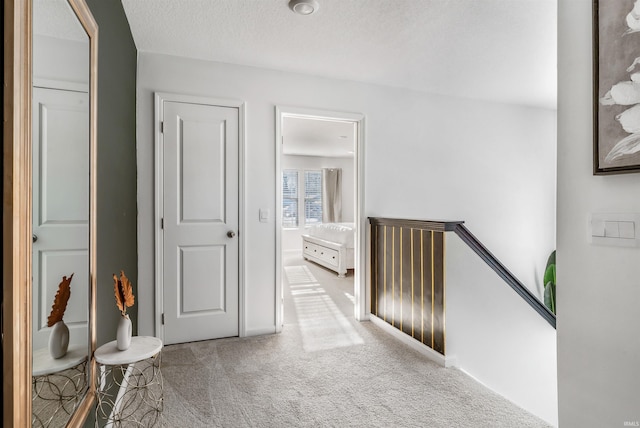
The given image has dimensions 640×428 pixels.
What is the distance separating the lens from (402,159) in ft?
12.5

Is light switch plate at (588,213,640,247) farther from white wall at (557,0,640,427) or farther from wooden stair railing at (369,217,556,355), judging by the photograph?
wooden stair railing at (369,217,556,355)

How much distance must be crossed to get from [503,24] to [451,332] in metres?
2.26

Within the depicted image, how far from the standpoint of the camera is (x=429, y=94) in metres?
3.94

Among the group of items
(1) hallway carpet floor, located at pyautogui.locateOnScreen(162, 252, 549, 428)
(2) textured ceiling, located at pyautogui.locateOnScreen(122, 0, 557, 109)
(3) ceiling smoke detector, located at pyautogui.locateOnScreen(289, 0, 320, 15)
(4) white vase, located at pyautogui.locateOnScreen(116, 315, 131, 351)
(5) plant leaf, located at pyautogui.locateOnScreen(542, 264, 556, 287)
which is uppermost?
(2) textured ceiling, located at pyautogui.locateOnScreen(122, 0, 557, 109)

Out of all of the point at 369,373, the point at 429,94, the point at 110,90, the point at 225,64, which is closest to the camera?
the point at 110,90

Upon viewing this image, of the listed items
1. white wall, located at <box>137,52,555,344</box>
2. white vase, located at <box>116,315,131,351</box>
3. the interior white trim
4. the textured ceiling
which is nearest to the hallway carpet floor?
white wall, located at <box>137,52,555,344</box>

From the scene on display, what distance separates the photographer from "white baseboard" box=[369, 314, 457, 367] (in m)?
2.55

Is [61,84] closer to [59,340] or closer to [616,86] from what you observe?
[59,340]

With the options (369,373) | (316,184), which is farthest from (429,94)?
(316,184)

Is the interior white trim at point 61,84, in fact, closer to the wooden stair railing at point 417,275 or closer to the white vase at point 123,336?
the white vase at point 123,336

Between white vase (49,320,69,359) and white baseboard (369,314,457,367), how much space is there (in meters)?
2.35

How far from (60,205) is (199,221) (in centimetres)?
205

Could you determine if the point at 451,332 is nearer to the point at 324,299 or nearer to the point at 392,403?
the point at 392,403

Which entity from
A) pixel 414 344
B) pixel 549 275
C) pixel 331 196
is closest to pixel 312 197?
pixel 331 196
